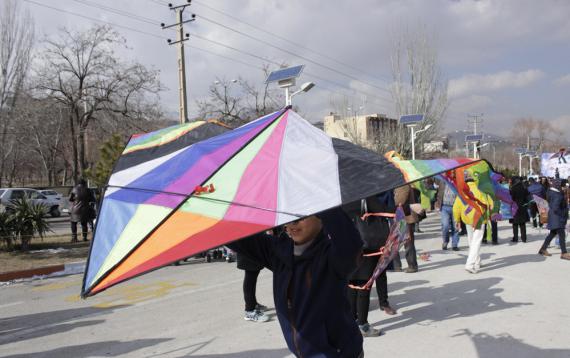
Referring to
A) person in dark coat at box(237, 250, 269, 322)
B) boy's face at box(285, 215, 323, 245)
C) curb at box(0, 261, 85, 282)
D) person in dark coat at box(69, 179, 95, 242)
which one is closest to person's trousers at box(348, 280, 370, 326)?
person in dark coat at box(237, 250, 269, 322)

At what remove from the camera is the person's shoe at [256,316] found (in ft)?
19.4

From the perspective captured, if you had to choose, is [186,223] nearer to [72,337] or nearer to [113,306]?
[72,337]

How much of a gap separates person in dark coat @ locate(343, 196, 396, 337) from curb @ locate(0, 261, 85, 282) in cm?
753

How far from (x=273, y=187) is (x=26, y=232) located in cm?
1190

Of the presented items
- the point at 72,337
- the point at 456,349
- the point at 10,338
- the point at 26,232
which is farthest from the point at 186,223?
the point at 26,232

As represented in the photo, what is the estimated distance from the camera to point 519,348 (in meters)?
4.74

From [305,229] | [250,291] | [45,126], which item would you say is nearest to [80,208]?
[250,291]

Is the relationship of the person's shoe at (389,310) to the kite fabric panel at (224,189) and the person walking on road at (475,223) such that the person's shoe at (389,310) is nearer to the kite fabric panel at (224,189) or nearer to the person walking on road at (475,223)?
the person walking on road at (475,223)

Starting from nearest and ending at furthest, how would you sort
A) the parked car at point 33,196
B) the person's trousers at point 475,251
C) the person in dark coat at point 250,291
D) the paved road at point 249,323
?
the paved road at point 249,323
the person in dark coat at point 250,291
the person's trousers at point 475,251
the parked car at point 33,196

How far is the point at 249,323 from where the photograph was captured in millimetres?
5914

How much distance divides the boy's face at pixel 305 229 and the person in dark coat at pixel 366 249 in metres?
2.69

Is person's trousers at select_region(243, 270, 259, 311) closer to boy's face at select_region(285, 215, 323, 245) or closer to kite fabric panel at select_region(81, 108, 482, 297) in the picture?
boy's face at select_region(285, 215, 323, 245)

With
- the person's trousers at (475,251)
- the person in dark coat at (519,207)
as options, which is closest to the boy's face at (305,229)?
the person's trousers at (475,251)

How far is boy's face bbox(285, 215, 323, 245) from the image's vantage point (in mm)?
2596
